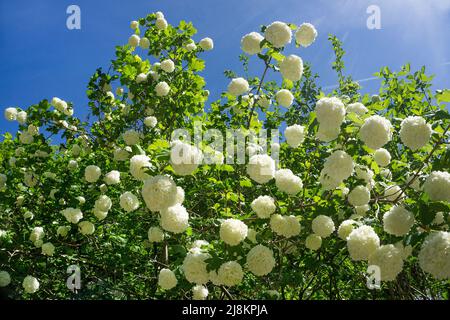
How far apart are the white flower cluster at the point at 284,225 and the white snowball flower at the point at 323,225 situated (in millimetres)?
153

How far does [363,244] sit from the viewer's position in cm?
246

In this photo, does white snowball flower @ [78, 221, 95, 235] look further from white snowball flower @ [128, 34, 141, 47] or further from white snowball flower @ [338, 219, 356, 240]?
white snowball flower @ [338, 219, 356, 240]

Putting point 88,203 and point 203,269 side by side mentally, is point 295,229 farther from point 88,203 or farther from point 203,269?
point 88,203

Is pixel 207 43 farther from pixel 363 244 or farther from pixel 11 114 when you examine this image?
pixel 363 244

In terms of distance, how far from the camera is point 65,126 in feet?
17.9

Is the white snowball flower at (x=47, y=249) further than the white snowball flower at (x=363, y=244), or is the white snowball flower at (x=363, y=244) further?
the white snowball flower at (x=47, y=249)

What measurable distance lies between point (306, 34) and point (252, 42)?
0.56 m

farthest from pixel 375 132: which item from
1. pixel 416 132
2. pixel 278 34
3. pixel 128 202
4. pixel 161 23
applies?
pixel 161 23

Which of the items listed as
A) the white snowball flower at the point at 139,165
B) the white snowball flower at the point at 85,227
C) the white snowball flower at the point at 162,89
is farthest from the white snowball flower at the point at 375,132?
the white snowball flower at the point at 85,227

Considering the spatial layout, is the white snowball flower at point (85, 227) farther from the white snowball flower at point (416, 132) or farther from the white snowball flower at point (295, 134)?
the white snowball flower at point (416, 132)

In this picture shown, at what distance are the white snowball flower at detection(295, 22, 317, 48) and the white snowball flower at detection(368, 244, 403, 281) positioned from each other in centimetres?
226

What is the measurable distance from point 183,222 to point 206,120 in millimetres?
2690

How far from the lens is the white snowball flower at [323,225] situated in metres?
2.85
